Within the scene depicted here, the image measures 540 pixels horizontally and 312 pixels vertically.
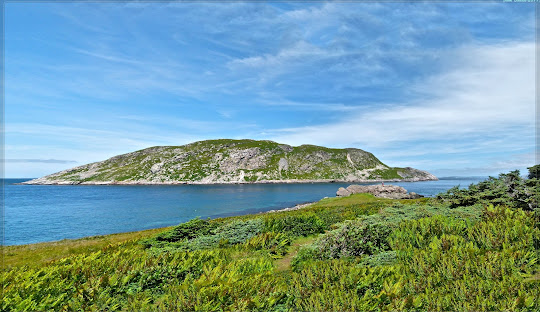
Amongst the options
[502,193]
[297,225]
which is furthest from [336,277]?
[502,193]

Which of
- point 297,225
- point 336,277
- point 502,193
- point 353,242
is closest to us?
point 336,277

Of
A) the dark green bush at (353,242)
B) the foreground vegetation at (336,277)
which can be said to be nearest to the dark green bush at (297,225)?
the foreground vegetation at (336,277)

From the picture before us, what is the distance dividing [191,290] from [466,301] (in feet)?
24.5

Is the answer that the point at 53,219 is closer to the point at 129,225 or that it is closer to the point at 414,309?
the point at 129,225

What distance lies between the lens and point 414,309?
6496 mm

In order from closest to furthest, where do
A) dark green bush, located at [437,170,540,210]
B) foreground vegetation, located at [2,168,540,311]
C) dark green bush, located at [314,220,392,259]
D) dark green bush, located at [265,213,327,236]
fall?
foreground vegetation, located at [2,168,540,311], dark green bush, located at [314,220,392,259], dark green bush, located at [437,170,540,210], dark green bush, located at [265,213,327,236]

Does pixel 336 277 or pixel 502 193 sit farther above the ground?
pixel 502 193

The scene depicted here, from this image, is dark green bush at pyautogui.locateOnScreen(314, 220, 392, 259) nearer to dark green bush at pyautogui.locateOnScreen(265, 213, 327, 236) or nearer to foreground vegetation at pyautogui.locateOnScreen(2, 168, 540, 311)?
foreground vegetation at pyautogui.locateOnScreen(2, 168, 540, 311)

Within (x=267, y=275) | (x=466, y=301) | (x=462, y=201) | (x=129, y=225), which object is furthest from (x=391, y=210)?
(x=129, y=225)

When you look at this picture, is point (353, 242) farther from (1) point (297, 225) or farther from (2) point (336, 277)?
(1) point (297, 225)

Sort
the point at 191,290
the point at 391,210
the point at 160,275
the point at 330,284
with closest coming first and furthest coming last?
1. the point at 191,290
2. the point at 330,284
3. the point at 160,275
4. the point at 391,210

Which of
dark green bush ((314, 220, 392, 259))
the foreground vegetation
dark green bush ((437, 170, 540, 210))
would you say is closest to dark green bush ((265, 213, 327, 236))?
the foreground vegetation

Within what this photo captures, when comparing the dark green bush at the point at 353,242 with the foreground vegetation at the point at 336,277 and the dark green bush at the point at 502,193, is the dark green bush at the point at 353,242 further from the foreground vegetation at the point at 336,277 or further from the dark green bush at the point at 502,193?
the dark green bush at the point at 502,193

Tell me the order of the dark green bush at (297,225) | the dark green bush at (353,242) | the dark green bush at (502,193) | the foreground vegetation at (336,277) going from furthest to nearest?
the dark green bush at (297,225), the dark green bush at (502,193), the dark green bush at (353,242), the foreground vegetation at (336,277)
